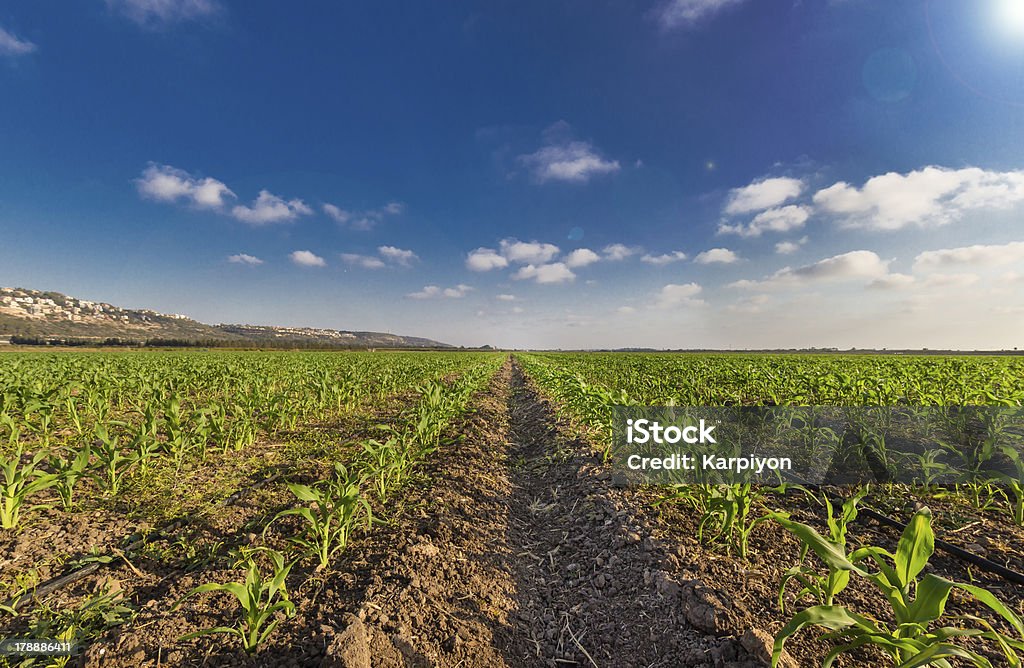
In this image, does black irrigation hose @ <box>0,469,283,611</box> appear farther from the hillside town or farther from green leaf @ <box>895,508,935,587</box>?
the hillside town

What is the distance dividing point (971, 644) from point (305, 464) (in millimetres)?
6537

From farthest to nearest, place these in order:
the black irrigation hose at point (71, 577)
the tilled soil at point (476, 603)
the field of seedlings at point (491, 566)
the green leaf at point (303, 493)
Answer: the green leaf at point (303, 493) < the black irrigation hose at point (71, 577) < the tilled soil at point (476, 603) < the field of seedlings at point (491, 566)

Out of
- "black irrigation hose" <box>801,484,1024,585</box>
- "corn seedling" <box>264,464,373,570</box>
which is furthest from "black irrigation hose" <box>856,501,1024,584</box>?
"corn seedling" <box>264,464,373,570</box>

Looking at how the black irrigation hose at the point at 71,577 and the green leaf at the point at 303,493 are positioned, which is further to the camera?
the green leaf at the point at 303,493

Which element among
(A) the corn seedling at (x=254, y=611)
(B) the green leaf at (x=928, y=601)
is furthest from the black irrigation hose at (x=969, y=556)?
(A) the corn seedling at (x=254, y=611)

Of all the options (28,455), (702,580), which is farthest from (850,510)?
(28,455)

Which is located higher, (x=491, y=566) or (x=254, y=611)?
(x=254, y=611)

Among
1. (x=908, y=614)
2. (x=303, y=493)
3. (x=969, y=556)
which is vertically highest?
(x=908, y=614)

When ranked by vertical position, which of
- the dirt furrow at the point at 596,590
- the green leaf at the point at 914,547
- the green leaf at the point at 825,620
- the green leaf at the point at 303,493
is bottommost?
the dirt furrow at the point at 596,590

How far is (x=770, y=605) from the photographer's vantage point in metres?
2.49

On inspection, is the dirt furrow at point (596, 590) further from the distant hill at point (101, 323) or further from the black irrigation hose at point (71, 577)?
the distant hill at point (101, 323)

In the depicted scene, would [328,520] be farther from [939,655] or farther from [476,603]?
[939,655]

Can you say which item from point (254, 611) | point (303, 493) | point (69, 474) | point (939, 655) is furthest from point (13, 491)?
point (939, 655)

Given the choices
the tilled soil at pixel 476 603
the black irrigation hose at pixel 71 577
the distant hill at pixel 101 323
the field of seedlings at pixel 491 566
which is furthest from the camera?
the distant hill at pixel 101 323
